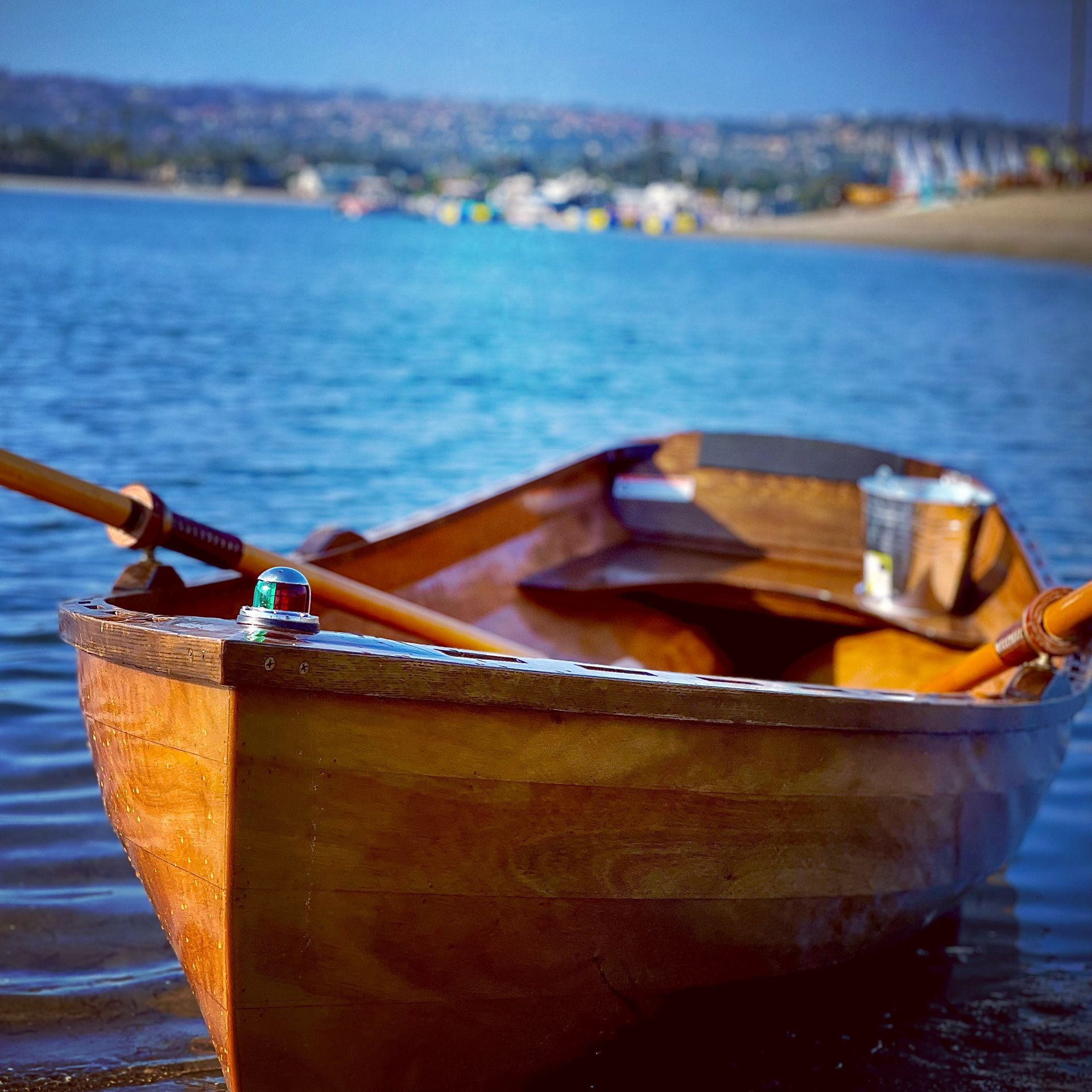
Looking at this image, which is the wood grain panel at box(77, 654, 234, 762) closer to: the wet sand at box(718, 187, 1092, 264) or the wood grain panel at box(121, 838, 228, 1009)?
the wood grain panel at box(121, 838, 228, 1009)

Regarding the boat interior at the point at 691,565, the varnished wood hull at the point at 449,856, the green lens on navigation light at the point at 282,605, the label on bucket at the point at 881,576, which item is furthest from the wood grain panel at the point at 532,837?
the label on bucket at the point at 881,576

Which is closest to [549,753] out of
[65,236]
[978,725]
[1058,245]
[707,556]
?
[978,725]

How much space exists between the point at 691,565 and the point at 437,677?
3749mm

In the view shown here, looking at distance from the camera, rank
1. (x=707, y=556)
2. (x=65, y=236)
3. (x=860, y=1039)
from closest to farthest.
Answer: (x=860, y=1039)
(x=707, y=556)
(x=65, y=236)

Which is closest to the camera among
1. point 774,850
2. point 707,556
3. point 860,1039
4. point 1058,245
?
point 774,850

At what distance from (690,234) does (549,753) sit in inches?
7435

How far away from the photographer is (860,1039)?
4.26 metres

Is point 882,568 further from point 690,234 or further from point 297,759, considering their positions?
point 690,234

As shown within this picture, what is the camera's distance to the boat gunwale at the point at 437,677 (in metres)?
2.71

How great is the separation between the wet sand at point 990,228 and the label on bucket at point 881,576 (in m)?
86.2

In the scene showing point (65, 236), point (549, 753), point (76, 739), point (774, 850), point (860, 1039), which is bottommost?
point (860, 1039)

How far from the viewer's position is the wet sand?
91438 millimetres

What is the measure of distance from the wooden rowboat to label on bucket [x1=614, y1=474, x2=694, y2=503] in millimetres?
2871

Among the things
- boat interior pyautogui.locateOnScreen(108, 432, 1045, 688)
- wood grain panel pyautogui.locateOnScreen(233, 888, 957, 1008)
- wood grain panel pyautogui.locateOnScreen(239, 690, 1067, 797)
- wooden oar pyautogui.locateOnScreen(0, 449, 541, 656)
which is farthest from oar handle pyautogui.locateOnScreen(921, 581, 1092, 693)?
wooden oar pyautogui.locateOnScreen(0, 449, 541, 656)
